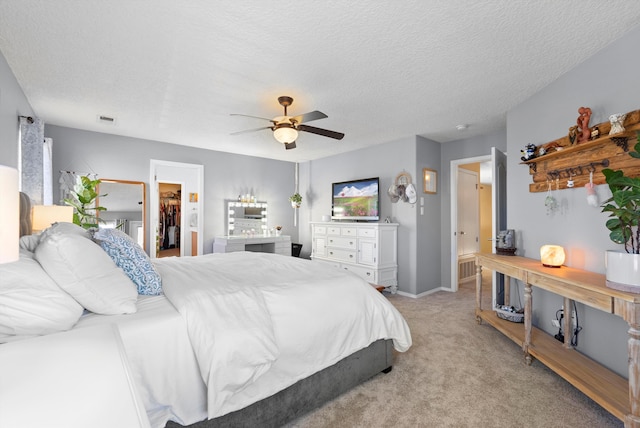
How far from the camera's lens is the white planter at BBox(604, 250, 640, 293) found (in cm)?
165

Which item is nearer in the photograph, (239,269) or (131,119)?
(239,269)

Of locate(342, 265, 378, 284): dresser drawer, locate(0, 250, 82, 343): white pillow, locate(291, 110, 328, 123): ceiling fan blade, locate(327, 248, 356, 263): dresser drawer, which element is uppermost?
locate(291, 110, 328, 123): ceiling fan blade

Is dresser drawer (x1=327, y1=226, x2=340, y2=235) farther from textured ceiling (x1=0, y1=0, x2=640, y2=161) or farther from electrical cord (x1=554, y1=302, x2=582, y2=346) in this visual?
electrical cord (x1=554, y1=302, x2=582, y2=346)

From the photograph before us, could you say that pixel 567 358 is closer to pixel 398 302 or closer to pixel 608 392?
pixel 608 392

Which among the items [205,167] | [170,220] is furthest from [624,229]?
[170,220]

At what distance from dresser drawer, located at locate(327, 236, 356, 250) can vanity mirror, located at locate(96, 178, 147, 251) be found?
309 cm

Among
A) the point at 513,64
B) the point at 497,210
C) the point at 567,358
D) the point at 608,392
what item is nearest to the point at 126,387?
the point at 608,392

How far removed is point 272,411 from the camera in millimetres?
1683

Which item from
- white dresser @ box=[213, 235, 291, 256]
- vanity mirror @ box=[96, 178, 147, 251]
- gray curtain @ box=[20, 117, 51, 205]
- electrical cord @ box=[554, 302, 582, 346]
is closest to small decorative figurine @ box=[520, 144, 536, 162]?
electrical cord @ box=[554, 302, 582, 346]

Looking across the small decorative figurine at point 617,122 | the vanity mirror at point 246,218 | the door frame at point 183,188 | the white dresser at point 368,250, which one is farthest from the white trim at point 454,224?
the door frame at point 183,188

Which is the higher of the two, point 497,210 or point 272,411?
point 497,210

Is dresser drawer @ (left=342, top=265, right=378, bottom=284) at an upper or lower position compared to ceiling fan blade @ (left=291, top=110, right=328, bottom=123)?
lower

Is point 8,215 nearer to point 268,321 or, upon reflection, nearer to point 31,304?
point 31,304

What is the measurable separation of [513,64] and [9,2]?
353 centimetres
